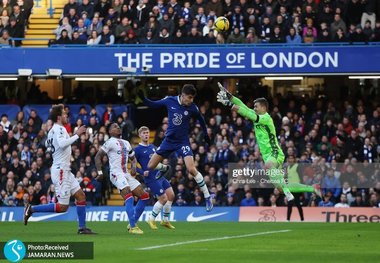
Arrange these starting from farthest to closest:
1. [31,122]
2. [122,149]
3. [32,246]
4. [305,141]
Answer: [31,122], [305,141], [122,149], [32,246]

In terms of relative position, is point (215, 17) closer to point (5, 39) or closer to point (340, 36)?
point (340, 36)

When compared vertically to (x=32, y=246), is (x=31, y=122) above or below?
above

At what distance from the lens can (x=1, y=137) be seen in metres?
Result: 37.1

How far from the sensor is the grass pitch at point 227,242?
16.1m

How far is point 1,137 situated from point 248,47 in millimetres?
8666

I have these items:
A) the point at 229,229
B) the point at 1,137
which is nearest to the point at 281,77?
the point at 1,137

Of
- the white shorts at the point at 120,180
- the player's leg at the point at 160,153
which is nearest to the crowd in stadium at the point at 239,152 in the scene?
the player's leg at the point at 160,153

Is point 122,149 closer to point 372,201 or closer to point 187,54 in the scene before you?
point 372,201

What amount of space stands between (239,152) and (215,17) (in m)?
5.03

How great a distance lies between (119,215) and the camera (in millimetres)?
32375

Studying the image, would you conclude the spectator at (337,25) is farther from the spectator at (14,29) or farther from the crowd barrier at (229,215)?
the spectator at (14,29)

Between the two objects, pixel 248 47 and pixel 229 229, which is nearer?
pixel 229 229

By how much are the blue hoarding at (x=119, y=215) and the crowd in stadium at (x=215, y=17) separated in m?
7.04
